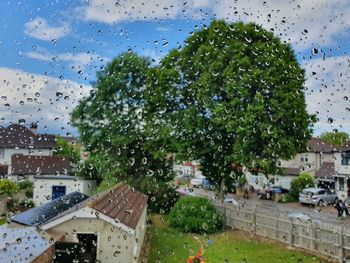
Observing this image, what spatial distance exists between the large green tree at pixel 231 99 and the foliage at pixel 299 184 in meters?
4.98

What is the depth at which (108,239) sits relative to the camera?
911cm

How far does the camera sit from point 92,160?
76.4ft

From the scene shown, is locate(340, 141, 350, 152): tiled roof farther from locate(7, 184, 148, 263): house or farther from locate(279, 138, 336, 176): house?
locate(7, 184, 148, 263): house

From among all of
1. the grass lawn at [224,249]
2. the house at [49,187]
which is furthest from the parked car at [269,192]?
the house at [49,187]

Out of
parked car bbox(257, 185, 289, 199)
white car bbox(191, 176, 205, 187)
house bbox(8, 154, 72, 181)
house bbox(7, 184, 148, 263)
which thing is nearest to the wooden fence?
white car bbox(191, 176, 205, 187)

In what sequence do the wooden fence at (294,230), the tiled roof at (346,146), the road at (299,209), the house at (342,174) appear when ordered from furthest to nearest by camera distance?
1. the house at (342,174)
2. the road at (299,209)
3. the tiled roof at (346,146)
4. the wooden fence at (294,230)

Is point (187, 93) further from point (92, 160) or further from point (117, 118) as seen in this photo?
point (92, 160)

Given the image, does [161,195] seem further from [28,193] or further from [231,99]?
[28,193]

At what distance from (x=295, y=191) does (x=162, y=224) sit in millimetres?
9811

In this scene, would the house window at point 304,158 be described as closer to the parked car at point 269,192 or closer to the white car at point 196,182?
the parked car at point 269,192

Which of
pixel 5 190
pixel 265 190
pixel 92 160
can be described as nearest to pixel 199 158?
pixel 92 160

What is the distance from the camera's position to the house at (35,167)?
75.2 feet

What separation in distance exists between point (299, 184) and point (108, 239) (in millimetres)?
16951

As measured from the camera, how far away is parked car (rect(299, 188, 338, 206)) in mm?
20784
